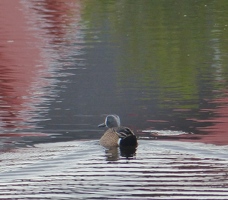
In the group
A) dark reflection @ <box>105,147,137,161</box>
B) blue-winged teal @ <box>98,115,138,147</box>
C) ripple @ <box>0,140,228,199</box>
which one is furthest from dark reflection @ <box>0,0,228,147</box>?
ripple @ <box>0,140,228,199</box>

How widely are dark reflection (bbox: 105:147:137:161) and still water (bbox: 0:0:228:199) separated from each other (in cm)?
3

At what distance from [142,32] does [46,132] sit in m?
15.1

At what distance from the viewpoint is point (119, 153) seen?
1273 centimetres

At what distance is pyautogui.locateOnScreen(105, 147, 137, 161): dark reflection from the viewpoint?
12266 millimetres

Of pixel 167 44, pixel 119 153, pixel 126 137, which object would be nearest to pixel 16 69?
pixel 167 44

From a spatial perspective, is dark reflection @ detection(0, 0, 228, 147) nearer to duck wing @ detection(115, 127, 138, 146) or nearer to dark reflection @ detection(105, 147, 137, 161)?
duck wing @ detection(115, 127, 138, 146)

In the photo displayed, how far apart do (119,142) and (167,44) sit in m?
12.1

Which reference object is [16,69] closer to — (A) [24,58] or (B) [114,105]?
(A) [24,58]

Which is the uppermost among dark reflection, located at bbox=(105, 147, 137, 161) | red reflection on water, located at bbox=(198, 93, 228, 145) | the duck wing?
the duck wing

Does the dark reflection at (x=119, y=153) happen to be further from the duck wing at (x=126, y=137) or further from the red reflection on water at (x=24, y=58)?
the red reflection on water at (x=24, y=58)

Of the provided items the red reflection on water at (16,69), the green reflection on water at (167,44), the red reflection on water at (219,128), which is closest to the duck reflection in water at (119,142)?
the red reflection on water at (219,128)

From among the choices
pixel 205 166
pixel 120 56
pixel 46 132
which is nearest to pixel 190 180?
pixel 205 166

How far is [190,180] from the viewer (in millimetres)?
10570

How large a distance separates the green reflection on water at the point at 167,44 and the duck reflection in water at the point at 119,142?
3.21m
